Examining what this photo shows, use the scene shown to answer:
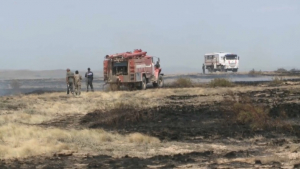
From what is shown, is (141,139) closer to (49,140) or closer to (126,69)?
(49,140)

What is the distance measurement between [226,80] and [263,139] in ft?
90.2

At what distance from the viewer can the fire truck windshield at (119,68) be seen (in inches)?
1549

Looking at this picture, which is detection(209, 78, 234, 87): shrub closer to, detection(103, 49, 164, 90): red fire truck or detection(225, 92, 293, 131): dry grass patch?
detection(103, 49, 164, 90): red fire truck

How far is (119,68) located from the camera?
39.6 m

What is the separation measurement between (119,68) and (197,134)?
21749mm

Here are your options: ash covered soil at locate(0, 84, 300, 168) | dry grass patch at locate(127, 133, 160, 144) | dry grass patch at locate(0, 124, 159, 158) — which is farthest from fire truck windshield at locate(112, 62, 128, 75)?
dry grass patch at locate(127, 133, 160, 144)

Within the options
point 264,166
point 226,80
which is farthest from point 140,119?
point 226,80

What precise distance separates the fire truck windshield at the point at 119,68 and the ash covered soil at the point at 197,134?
9342mm

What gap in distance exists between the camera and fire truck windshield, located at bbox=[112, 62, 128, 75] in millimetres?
39344

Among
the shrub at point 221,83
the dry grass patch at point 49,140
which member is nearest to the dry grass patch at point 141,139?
the dry grass patch at point 49,140

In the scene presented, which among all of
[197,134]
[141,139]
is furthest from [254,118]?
[141,139]

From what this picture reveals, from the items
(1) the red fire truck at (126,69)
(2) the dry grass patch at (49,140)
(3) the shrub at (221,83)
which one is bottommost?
(2) the dry grass patch at (49,140)

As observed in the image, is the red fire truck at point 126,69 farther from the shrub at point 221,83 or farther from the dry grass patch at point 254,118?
the dry grass patch at point 254,118

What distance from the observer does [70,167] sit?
1197 centimetres
